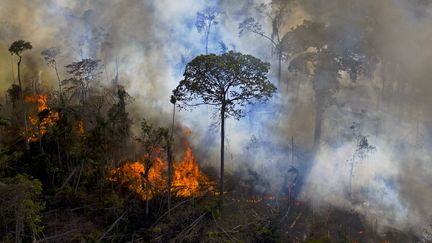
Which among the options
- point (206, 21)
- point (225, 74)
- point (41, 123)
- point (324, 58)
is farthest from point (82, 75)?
point (324, 58)

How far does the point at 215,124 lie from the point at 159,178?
389 inches

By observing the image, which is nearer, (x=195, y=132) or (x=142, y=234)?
(x=142, y=234)

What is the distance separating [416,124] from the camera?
133ft

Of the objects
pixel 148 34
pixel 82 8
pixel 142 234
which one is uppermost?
pixel 82 8

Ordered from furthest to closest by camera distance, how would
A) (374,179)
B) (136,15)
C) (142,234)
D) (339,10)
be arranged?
1. (136,15)
2. (339,10)
3. (374,179)
4. (142,234)

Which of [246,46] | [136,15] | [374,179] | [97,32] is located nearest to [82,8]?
[97,32]

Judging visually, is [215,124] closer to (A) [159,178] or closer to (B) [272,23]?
(A) [159,178]

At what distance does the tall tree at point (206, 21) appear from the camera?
1730 inches

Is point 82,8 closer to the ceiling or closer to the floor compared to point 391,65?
closer to the ceiling

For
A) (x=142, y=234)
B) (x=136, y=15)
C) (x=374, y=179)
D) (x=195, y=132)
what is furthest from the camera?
(x=136, y=15)

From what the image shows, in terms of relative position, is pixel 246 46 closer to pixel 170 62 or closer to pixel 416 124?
pixel 170 62

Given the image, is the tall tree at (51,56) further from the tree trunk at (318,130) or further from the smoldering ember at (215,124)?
the tree trunk at (318,130)

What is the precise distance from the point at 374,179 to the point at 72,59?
34629mm

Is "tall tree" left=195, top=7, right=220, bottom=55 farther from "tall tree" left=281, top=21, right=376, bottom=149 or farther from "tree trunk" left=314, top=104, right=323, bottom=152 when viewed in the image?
"tree trunk" left=314, top=104, right=323, bottom=152
